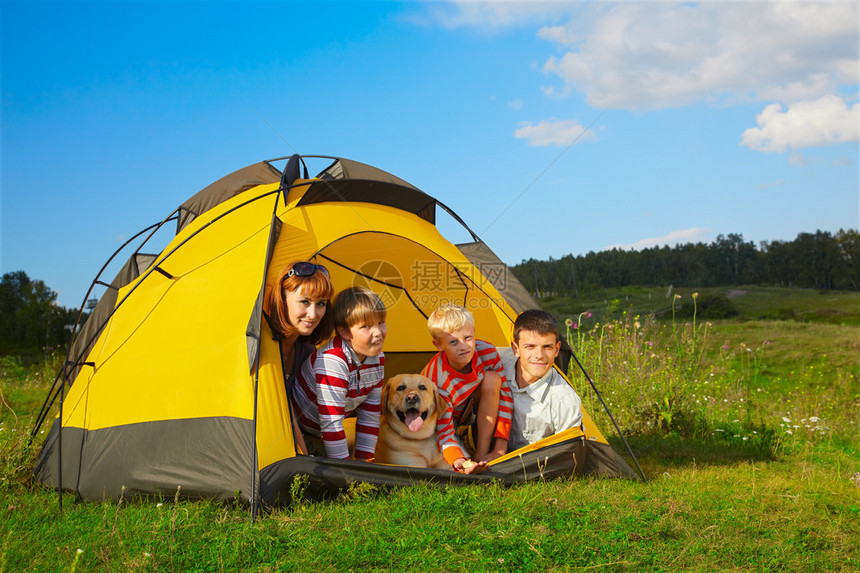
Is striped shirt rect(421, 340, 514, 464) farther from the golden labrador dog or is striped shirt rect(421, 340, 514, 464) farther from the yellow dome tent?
the yellow dome tent

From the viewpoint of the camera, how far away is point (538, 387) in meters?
4.10

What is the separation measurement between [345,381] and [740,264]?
148 feet

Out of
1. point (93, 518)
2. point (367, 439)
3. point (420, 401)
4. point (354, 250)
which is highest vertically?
point (354, 250)

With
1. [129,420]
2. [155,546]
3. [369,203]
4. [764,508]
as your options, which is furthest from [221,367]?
[764,508]

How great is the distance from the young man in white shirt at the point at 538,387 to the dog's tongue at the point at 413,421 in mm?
800

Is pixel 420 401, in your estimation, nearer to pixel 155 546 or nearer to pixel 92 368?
pixel 155 546

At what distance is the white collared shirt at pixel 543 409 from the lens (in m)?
4.03

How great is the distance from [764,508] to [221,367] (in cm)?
343

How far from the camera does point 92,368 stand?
3932mm

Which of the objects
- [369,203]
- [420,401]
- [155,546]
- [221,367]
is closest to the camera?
[155,546]

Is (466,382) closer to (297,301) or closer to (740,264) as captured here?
(297,301)

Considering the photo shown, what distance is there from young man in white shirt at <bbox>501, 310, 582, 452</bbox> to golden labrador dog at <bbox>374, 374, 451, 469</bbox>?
2.23 feet

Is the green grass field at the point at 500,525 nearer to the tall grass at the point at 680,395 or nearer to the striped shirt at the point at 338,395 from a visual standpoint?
the striped shirt at the point at 338,395

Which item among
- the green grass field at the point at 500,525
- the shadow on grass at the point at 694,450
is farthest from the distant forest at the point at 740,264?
the green grass field at the point at 500,525
